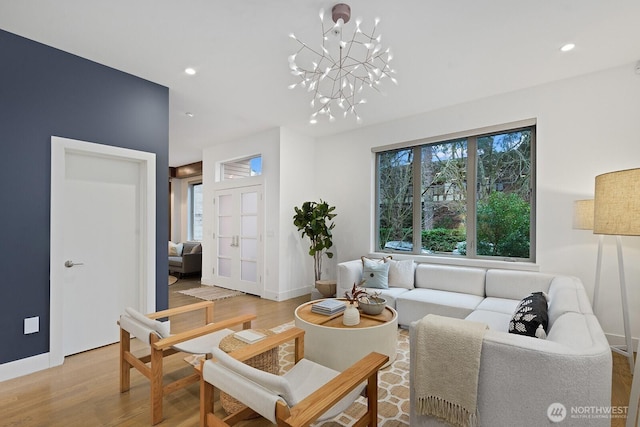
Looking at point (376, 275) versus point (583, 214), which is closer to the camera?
point (583, 214)

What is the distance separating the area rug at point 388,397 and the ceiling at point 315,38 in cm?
282

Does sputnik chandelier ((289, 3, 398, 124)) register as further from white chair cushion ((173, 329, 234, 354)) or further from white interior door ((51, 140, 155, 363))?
white interior door ((51, 140, 155, 363))

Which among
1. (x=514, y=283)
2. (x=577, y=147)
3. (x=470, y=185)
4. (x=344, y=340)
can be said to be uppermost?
(x=577, y=147)

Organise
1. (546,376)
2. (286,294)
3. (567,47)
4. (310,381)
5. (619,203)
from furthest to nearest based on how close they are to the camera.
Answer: (286,294), (567,47), (310,381), (619,203), (546,376)

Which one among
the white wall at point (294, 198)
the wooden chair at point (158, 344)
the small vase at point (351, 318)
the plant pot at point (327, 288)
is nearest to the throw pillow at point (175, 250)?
the white wall at point (294, 198)

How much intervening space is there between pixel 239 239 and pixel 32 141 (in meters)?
3.50

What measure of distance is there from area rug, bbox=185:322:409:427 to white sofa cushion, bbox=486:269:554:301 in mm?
1313

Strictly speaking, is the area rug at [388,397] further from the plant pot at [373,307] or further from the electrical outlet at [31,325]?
the electrical outlet at [31,325]

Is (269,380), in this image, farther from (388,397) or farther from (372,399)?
(388,397)

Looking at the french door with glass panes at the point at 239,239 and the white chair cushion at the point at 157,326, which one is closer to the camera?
the white chair cushion at the point at 157,326

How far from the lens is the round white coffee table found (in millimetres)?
2502

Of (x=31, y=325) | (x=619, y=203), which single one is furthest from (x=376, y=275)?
(x=31, y=325)

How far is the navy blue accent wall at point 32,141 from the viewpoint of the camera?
2594 millimetres

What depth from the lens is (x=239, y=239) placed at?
5887 mm
